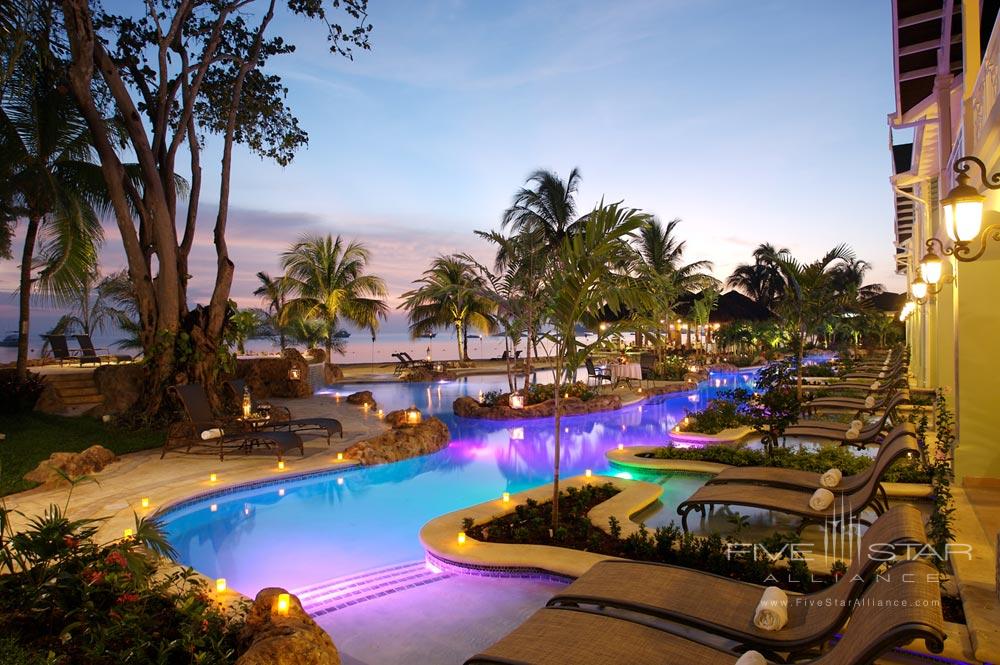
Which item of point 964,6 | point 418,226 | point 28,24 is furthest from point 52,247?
point 418,226

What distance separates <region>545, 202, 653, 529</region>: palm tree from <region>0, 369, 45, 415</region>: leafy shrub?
33.0ft

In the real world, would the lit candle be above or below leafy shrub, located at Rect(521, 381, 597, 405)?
below

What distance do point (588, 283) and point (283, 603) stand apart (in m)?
3.10

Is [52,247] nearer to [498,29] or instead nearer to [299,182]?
[498,29]

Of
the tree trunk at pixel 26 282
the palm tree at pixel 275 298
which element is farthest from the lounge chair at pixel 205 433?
the palm tree at pixel 275 298

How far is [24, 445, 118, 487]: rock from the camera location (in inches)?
278

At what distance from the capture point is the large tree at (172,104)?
414 inches

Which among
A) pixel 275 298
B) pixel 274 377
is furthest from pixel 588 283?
pixel 275 298

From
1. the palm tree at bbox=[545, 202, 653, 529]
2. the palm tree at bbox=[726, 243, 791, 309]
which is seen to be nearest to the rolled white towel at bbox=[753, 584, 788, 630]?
the palm tree at bbox=[545, 202, 653, 529]

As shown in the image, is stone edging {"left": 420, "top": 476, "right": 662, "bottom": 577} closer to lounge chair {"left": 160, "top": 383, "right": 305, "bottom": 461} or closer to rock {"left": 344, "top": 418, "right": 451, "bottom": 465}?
rock {"left": 344, "top": 418, "right": 451, "bottom": 465}

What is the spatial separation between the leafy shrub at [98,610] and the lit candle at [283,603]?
0.27m

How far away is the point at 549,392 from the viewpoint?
47.3ft

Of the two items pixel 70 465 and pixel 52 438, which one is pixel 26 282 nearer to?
pixel 52 438

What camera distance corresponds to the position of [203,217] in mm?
31016
